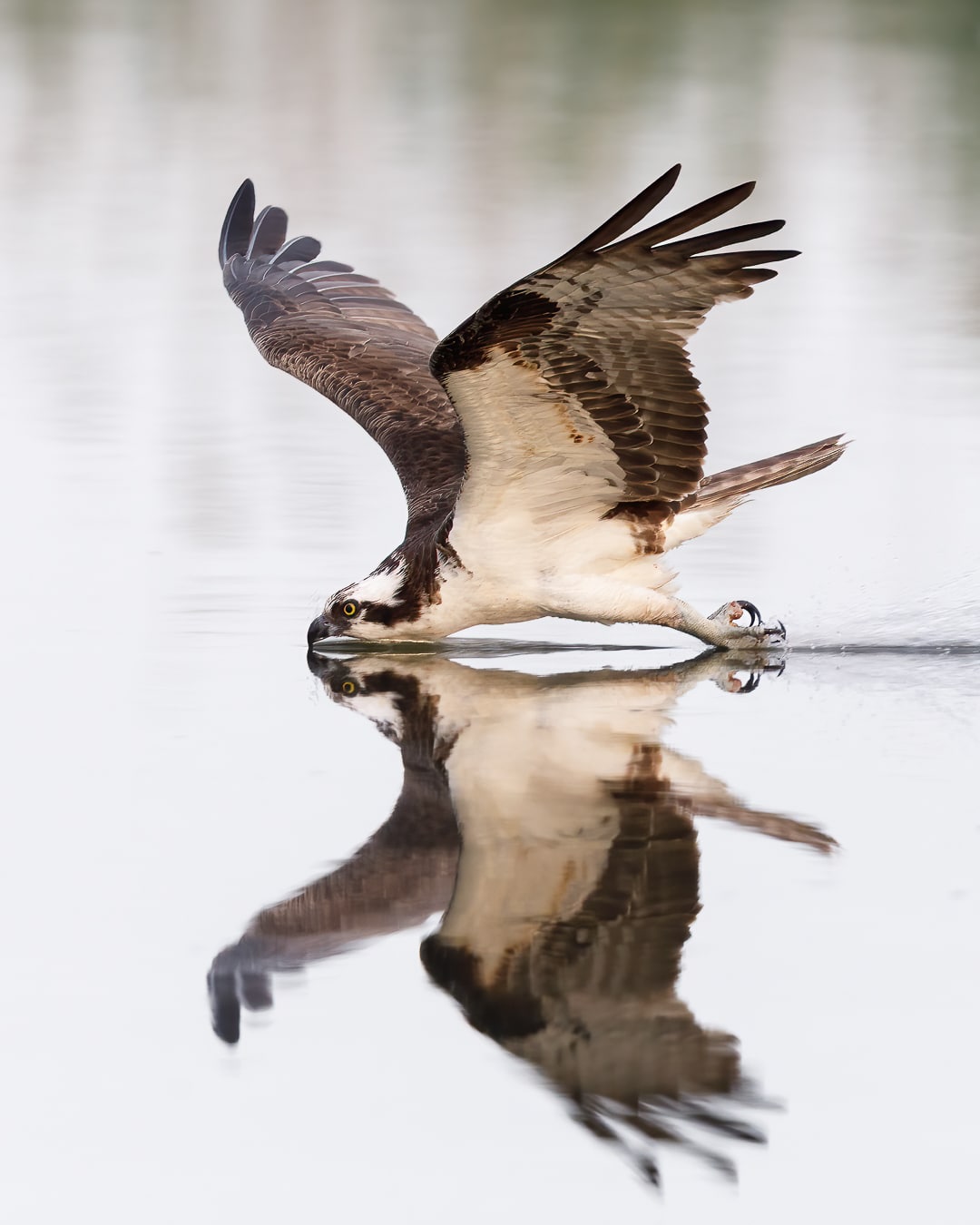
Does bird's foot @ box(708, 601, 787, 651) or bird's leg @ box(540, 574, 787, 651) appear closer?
bird's leg @ box(540, 574, 787, 651)

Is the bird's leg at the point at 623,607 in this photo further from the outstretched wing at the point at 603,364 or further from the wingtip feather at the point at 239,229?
the wingtip feather at the point at 239,229

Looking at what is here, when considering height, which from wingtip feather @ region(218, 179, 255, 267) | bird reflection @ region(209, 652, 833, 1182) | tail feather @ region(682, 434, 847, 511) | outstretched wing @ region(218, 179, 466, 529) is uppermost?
wingtip feather @ region(218, 179, 255, 267)

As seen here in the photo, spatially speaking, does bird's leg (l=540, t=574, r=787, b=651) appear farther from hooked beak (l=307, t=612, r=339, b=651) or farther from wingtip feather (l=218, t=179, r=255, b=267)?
wingtip feather (l=218, t=179, r=255, b=267)

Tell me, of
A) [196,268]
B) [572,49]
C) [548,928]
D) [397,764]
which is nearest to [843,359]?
→ [196,268]

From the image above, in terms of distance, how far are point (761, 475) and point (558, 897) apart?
9.94 feet

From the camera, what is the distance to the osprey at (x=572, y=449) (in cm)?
628

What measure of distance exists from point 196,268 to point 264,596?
764 centimetres

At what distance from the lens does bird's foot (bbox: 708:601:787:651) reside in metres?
7.49

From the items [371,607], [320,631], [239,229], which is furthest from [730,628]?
[239,229]

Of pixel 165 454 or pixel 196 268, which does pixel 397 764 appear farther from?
pixel 196 268

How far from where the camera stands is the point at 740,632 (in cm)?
750

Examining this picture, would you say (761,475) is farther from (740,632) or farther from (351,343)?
(351,343)

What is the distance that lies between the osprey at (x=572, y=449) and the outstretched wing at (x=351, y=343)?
17 mm

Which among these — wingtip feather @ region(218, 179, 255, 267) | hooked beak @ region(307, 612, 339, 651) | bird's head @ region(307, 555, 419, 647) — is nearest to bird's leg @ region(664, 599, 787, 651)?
bird's head @ region(307, 555, 419, 647)
